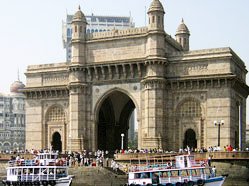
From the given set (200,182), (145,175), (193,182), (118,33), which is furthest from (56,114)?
(200,182)

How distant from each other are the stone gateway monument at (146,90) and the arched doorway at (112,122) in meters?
3.96

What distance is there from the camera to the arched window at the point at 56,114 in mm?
68188

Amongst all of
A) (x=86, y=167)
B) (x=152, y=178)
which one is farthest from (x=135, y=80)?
(x=152, y=178)

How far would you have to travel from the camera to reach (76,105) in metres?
64.1

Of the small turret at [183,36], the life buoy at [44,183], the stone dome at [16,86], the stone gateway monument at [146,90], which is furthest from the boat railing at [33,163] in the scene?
the stone dome at [16,86]

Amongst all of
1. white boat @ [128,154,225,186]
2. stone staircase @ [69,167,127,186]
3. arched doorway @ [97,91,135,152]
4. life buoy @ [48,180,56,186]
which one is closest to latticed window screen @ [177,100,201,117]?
stone staircase @ [69,167,127,186]

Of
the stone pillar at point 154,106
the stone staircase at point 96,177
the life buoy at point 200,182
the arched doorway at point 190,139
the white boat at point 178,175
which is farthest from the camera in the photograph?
the arched doorway at point 190,139

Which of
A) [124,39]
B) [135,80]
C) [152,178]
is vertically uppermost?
[124,39]

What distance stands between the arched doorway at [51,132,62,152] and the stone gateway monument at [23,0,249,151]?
0.13 m

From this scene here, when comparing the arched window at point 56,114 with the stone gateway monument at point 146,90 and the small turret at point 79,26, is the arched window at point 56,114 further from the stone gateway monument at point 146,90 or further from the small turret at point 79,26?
the small turret at point 79,26

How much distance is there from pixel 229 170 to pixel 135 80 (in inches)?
636

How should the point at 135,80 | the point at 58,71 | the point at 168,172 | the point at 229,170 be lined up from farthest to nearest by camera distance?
1. the point at 58,71
2. the point at 135,80
3. the point at 229,170
4. the point at 168,172

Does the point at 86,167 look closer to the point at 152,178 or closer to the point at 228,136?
the point at 152,178

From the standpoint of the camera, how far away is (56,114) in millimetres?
68688
